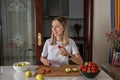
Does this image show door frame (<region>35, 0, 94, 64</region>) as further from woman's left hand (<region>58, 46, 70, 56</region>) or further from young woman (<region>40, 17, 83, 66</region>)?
woman's left hand (<region>58, 46, 70, 56</region>)

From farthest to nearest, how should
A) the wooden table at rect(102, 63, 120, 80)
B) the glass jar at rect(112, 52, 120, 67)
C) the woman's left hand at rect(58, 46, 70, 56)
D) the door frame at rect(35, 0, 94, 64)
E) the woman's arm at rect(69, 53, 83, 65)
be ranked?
the door frame at rect(35, 0, 94, 64)
the glass jar at rect(112, 52, 120, 67)
the woman's arm at rect(69, 53, 83, 65)
the woman's left hand at rect(58, 46, 70, 56)
the wooden table at rect(102, 63, 120, 80)

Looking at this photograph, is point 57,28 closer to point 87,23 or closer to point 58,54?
point 58,54

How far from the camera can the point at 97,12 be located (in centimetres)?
334

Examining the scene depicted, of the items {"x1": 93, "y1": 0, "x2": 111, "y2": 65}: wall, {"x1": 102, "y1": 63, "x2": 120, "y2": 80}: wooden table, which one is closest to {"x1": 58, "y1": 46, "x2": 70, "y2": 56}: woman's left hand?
{"x1": 102, "y1": 63, "x2": 120, "y2": 80}: wooden table

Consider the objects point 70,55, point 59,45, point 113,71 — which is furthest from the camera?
point 59,45

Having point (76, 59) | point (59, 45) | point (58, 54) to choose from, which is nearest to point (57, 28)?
point (59, 45)

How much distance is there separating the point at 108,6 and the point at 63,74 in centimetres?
157

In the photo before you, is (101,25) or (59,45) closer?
(59,45)

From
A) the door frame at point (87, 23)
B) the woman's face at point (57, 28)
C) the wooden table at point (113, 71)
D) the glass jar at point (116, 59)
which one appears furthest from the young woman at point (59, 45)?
the door frame at point (87, 23)

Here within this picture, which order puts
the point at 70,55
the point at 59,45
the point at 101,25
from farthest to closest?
1. the point at 101,25
2. the point at 59,45
3. the point at 70,55

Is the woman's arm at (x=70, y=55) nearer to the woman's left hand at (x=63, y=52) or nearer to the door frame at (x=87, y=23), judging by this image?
the woman's left hand at (x=63, y=52)

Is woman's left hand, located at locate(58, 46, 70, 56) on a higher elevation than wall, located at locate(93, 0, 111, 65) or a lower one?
lower

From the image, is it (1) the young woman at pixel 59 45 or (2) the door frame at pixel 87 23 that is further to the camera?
(2) the door frame at pixel 87 23

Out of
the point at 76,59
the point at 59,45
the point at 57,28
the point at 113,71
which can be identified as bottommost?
the point at 113,71
